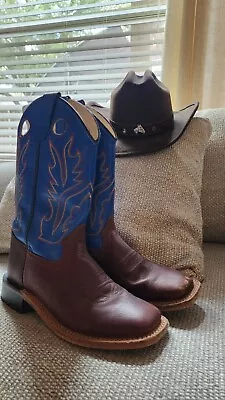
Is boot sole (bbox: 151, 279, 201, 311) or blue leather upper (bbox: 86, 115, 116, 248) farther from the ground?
blue leather upper (bbox: 86, 115, 116, 248)

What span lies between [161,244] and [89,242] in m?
0.20

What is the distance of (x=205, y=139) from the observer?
3.80 ft

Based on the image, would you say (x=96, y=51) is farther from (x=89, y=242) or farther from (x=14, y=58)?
(x=89, y=242)

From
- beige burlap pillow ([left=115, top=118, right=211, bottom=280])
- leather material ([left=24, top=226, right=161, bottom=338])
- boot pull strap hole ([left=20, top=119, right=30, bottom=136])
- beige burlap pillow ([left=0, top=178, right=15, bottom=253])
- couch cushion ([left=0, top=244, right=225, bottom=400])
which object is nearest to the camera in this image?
couch cushion ([left=0, top=244, right=225, bottom=400])

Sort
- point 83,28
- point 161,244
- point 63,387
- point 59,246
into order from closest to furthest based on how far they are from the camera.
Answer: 1. point 63,387
2. point 59,246
3. point 161,244
4. point 83,28

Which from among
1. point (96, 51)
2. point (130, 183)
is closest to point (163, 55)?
point (96, 51)

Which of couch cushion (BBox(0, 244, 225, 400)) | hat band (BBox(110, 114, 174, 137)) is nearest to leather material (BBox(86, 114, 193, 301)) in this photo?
couch cushion (BBox(0, 244, 225, 400))

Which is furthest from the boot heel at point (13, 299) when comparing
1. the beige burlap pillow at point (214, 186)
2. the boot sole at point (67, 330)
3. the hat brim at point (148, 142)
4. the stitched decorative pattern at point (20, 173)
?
the beige burlap pillow at point (214, 186)

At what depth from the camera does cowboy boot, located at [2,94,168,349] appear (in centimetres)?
71

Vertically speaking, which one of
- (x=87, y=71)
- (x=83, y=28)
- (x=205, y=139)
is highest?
(x=83, y=28)

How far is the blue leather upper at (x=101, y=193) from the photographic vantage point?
→ 2.77 ft

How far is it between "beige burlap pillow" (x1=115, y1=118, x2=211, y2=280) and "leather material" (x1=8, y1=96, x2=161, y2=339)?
0.78 ft

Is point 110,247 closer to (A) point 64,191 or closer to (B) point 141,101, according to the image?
(A) point 64,191

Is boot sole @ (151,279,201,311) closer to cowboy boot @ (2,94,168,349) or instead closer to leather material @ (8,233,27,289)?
cowboy boot @ (2,94,168,349)
